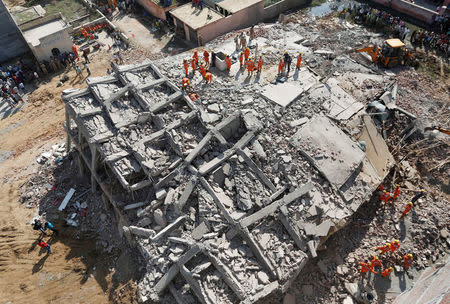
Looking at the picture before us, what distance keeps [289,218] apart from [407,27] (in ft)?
72.0

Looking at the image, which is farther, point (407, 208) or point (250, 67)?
point (250, 67)

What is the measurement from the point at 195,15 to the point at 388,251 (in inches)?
823

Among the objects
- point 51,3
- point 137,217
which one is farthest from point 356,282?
point 51,3

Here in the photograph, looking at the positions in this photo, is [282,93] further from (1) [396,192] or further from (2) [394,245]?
(2) [394,245]

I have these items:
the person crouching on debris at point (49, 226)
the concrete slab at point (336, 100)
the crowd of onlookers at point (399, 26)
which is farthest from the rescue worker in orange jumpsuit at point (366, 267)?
the crowd of onlookers at point (399, 26)

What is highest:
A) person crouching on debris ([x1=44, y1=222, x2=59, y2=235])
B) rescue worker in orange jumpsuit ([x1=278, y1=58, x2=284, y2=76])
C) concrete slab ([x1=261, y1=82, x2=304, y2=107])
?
rescue worker in orange jumpsuit ([x1=278, y1=58, x2=284, y2=76])

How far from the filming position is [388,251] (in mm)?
13023

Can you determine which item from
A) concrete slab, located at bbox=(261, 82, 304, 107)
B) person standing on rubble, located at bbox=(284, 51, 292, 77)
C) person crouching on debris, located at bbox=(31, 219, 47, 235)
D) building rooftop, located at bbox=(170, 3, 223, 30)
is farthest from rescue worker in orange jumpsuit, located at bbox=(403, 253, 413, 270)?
building rooftop, located at bbox=(170, 3, 223, 30)

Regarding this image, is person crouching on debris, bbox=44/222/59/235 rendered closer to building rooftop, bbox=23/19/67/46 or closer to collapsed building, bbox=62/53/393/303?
collapsed building, bbox=62/53/393/303

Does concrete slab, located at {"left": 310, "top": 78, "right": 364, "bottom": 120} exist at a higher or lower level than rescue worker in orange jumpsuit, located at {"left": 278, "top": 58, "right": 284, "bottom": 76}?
lower

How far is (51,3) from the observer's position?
30.9 meters

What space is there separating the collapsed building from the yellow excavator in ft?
22.0

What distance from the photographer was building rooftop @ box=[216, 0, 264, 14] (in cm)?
2484

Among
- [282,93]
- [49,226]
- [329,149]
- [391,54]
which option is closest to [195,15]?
[282,93]
